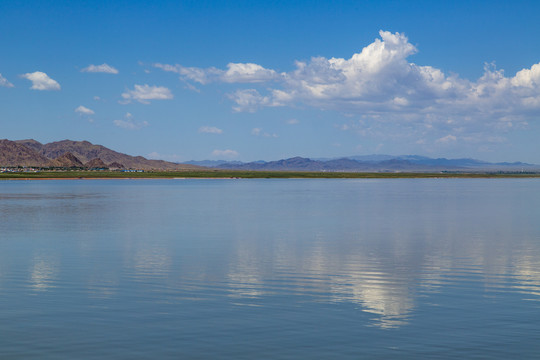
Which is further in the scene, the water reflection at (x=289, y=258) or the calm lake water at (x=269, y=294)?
the water reflection at (x=289, y=258)

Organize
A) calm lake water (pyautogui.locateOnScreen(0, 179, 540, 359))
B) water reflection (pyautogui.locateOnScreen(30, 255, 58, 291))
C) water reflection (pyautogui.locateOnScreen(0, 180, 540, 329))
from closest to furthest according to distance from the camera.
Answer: calm lake water (pyautogui.locateOnScreen(0, 179, 540, 359)) → water reflection (pyautogui.locateOnScreen(0, 180, 540, 329)) → water reflection (pyautogui.locateOnScreen(30, 255, 58, 291))

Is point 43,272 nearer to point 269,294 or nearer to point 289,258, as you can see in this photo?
point 269,294

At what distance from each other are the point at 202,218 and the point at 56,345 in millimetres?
41383

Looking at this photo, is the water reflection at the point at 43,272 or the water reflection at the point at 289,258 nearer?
the water reflection at the point at 289,258

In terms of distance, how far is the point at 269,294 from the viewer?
2195 cm

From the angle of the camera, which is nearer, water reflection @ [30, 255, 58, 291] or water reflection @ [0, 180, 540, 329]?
water reflection @ [0, 180, 540, 329]

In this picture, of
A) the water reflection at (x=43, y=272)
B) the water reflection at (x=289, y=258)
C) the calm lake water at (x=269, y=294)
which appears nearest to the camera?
the calm lake water at (x=269, y=294)

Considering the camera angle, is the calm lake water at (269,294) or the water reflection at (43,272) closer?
the calm lake water at (269,294)

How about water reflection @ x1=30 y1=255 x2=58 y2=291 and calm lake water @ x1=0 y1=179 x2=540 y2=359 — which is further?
water reflection @ x1=30 y1=255 x2=58 y2=291

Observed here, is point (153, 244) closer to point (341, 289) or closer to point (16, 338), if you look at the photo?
point (341, 289)

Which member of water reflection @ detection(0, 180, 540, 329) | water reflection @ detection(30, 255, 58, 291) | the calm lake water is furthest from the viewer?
water reflection @ detection(30, 255, 58, 291)

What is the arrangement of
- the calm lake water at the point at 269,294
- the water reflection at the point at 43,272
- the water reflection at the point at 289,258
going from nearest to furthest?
the calm lake water at the point at 269,294 → the water reflection at the point at 289,258 → the water reflection at the point at 43,272

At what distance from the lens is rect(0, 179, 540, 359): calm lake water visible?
15.8 meters

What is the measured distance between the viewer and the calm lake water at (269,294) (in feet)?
51.9
